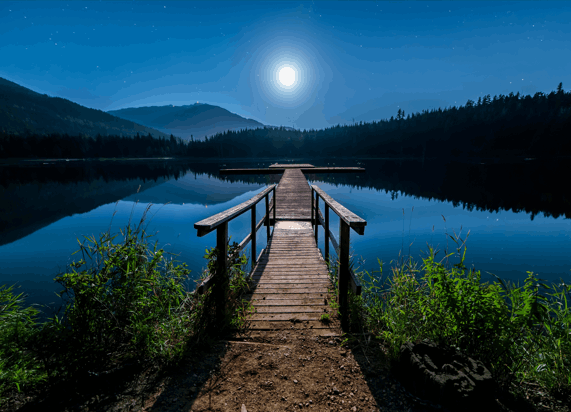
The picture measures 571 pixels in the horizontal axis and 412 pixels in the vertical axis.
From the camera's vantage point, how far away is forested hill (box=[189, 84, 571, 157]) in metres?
84.6

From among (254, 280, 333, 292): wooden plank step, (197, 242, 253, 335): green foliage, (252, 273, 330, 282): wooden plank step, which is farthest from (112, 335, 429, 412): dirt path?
(252, 273, 330, 282): wooden plank step

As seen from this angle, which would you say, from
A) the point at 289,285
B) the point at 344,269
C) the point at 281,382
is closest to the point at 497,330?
the point at 344,269

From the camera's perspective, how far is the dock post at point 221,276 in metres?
3.19

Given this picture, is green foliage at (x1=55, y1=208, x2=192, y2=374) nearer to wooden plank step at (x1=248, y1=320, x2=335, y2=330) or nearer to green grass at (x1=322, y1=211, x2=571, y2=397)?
wooden plank step at (x1=248, y1=320, x2=335, y2=330)

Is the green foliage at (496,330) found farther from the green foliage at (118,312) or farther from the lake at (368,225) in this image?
the green foliage at (118,312)

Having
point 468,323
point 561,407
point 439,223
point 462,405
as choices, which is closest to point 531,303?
point 468,323

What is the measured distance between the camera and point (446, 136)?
340 ft

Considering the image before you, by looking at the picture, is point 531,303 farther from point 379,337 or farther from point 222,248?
point 222,248

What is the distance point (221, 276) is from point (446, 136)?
122m

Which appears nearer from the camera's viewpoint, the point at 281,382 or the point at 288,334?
the point at 281,382

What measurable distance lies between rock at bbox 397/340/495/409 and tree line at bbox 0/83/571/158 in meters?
109

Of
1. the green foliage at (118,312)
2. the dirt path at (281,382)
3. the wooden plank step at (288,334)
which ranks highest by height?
the green foliage at (118,312)

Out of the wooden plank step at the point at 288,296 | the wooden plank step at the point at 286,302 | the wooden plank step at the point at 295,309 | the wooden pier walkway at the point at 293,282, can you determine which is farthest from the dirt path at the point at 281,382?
→ the wooden plank step at the point at 288,296

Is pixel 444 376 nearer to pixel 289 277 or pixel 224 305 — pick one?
pixel 224 305
